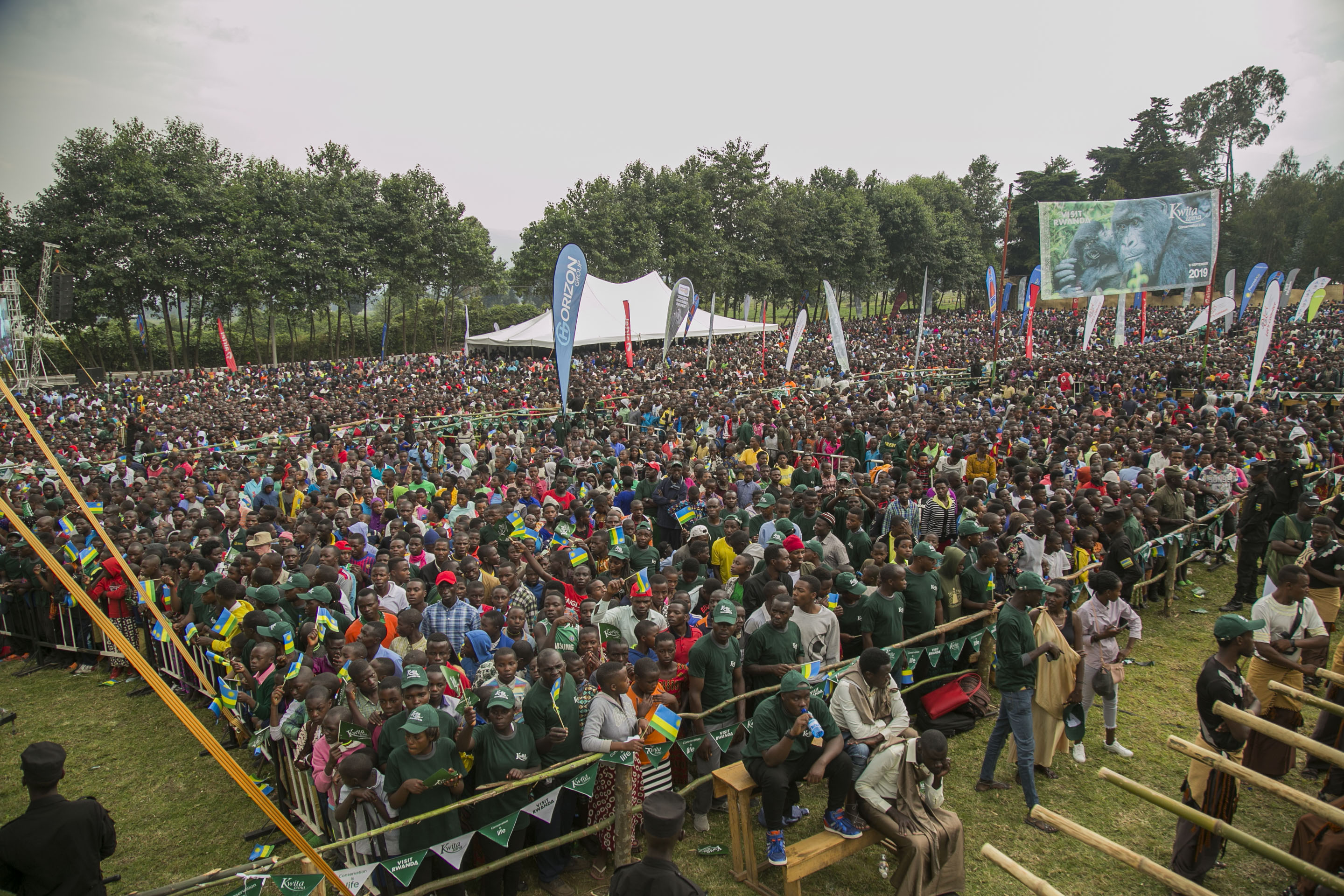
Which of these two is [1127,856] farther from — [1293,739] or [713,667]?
[713,667]

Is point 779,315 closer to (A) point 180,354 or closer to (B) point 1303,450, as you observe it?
(A) point 180,354

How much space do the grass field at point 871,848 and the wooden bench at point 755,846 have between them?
17 centimetres

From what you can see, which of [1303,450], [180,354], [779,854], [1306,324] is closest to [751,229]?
[1306,324]

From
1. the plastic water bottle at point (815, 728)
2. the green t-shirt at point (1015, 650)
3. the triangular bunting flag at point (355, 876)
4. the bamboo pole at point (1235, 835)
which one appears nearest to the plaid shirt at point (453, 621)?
the triangular bunting flag at point (355, 876)

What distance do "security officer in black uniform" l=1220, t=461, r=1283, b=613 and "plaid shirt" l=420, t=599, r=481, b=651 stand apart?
9.07 meters

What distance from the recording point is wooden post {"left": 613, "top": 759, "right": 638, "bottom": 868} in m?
4.87

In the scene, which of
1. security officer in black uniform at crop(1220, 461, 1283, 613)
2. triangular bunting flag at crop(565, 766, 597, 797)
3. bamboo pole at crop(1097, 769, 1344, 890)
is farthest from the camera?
security officer in black uniform at crop(1220, 461, 1283, 613)

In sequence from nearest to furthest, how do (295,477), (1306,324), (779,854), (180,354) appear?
1. (779,854)
2. (295,477)
3. (1306,324)
4. (180,354)

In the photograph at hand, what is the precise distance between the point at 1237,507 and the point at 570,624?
10429 millimetres

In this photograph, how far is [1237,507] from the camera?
35.7ft

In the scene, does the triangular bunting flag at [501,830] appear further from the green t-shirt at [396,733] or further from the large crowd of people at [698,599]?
the green t-shirt at [396,733]

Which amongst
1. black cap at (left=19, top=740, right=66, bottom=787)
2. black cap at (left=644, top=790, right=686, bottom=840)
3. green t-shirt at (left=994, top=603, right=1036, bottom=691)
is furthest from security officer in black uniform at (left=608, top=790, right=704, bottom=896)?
green t-shirt at (left=994, top=603, right=1036, bottom=691)

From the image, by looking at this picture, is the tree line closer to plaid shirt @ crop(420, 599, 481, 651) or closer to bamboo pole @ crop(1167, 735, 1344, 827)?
plaid shirt @ crop(420, 599, 481, 651)

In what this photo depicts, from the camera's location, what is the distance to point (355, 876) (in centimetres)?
408
